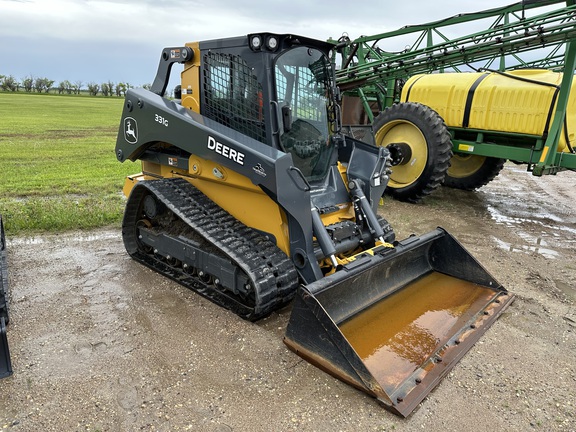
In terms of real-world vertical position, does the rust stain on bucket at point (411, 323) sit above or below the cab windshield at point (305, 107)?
below

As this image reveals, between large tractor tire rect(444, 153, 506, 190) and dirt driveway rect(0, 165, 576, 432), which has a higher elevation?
large tractor tire rect(444, 153, 506, 190)

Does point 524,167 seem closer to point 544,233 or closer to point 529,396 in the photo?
point 544,233

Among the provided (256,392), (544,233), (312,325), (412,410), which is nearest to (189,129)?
(312,325)

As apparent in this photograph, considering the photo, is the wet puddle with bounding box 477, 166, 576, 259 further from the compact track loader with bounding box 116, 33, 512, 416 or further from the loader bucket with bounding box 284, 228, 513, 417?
the compact track loader with bounding box 116, 33, 512, 416

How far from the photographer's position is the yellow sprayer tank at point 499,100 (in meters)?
6.99

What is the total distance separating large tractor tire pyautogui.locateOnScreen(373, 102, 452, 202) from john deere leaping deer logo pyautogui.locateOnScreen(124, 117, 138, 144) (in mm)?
4729

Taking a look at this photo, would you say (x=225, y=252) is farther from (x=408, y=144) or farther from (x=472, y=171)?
(x=472, y=171)

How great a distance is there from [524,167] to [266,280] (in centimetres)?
1217

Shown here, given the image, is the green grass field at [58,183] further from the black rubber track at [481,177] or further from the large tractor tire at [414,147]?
the black rubber track at [481,177]

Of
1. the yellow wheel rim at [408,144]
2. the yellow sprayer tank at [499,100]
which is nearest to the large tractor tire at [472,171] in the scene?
the yellow sprayer tank at [499,100]

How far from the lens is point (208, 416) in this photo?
2.70 meters

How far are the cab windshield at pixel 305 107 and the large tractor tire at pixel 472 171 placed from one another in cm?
517

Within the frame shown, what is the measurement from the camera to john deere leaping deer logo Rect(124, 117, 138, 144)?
189 inches

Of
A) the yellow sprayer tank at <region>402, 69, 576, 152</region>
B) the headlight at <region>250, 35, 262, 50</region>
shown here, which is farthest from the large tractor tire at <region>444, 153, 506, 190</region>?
the headlight at <region>250, 35, 262, 50</region>
